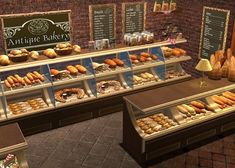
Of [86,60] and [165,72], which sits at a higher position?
[86,60]

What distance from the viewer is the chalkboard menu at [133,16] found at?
861 cm

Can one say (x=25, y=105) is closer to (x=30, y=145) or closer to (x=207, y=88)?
(x=30, y=145)

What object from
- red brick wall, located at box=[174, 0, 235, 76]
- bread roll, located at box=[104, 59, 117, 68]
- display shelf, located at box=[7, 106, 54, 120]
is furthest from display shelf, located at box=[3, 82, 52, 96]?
red brick wall, located at box=[174, 0, 235, 76]

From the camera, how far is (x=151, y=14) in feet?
29.8

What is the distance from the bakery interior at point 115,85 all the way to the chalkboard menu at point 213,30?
0.03 metres

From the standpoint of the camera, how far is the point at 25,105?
281 inches

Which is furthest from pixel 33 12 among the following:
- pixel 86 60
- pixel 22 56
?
pixel 86 60

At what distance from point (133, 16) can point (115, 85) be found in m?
2.12

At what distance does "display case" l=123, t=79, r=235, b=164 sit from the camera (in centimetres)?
581

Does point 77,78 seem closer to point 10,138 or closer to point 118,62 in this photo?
point 118,62

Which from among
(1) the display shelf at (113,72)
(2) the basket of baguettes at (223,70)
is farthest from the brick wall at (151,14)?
(2) the basket of baguettes at (223,70)

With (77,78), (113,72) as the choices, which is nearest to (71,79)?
(77,78)

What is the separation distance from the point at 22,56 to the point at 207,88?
4081 millimetres

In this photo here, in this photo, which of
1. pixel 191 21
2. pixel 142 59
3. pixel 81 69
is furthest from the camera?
pixel 191 21
